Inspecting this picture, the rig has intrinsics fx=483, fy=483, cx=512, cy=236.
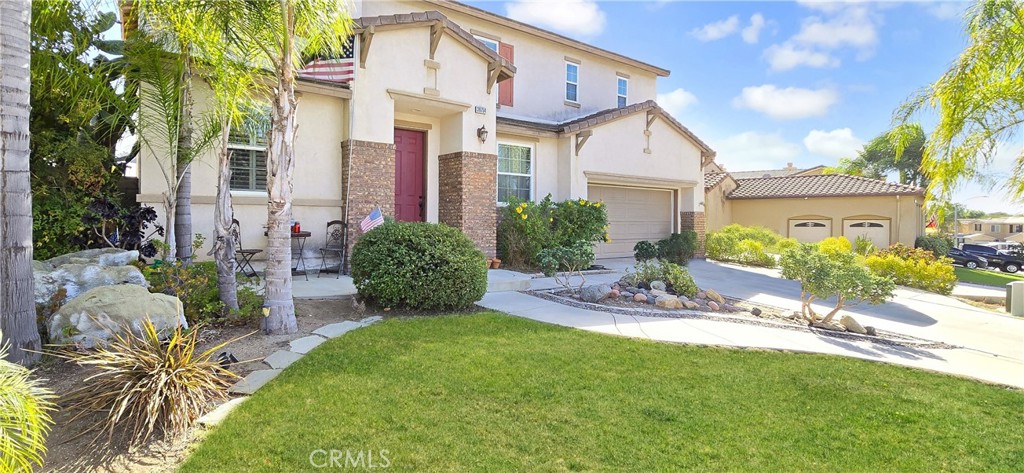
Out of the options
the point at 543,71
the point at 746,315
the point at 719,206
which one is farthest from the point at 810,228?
the point at 746,315

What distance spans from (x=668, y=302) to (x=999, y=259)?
980 inches

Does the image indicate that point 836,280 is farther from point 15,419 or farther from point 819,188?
point 819,188

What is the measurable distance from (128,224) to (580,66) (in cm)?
1381

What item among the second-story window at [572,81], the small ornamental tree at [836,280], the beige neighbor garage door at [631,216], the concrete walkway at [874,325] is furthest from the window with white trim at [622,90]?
→ the small ornamental tree at [836,280]

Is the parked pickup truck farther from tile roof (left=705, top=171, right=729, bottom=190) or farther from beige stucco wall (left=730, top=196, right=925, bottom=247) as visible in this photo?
tile roof (left=705, top=171, right=729, bottom=190)

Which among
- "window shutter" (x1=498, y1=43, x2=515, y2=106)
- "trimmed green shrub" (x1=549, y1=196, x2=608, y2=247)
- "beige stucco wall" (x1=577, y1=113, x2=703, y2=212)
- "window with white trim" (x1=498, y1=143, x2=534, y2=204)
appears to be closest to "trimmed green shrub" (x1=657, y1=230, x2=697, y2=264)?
"beige stucco wall" (x1=577, y1=113, x2=703, y2=212)

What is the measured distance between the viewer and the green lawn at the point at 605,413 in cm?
313

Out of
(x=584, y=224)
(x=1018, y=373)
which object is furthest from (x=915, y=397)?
(x=584, y=224)

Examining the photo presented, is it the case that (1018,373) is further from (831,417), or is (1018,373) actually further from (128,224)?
(128,224)

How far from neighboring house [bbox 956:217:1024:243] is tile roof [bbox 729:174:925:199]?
33.8m

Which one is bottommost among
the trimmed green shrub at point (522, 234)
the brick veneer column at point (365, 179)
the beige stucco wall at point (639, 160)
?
the trimmed green shrub at point (522, 234)

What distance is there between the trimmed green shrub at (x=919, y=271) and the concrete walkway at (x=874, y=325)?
2.29 meters

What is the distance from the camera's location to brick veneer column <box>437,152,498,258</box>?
10.8m

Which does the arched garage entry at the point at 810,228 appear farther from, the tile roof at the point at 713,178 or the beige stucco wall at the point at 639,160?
the beige stucco wall at the point at 639,160
